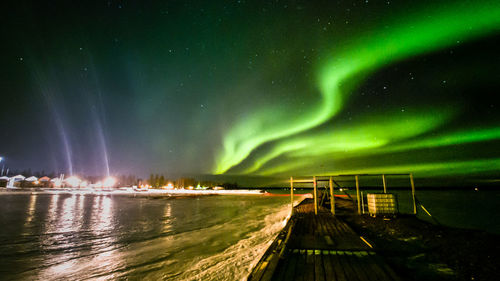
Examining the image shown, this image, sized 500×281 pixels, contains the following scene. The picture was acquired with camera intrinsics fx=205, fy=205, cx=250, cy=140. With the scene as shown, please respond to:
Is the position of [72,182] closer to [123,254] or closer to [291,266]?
[123,254]

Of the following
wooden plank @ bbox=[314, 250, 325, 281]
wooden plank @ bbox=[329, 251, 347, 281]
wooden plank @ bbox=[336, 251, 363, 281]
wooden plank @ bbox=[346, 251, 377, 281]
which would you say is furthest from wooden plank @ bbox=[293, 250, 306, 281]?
wooden plank @ bbox=[346, 251, 377, 281]

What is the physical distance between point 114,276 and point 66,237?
10.4 meters

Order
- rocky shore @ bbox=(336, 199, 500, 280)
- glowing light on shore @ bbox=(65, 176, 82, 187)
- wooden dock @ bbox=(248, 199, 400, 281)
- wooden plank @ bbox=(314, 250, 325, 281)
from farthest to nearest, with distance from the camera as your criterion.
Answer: glowing light on shore @ bbox=(65, 176, 82, 187) < rocky shore @ bbox=(336, 199, 500, 280) < wooden dock @ bbox=(248, 199, 400, 281) < wooden plank @ bbox=(314, 250, 325, 281)

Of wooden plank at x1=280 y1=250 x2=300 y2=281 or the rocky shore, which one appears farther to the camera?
the rocky shore

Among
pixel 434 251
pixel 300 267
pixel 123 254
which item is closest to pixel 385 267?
pixel 300 267

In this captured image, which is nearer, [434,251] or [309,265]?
[309,265]

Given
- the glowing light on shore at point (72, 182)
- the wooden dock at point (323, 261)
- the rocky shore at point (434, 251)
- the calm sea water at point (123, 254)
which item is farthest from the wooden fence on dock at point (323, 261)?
the glowing light on shore at point (72, 182)

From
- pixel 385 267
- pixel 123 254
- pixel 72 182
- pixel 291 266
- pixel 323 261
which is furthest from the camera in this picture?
pixel 72 182

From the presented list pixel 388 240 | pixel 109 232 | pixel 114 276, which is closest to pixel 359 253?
pixel 388 240

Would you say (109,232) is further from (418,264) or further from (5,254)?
(418,264)

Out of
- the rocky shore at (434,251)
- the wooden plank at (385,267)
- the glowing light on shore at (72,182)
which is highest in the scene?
the wooden plank at (385,267)

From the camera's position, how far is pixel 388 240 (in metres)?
10.6

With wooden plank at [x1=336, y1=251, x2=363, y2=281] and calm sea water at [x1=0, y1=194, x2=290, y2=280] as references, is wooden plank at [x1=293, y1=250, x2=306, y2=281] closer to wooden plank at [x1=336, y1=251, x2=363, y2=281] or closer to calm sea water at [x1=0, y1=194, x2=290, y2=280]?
wooden plank at [x1=336, y1=251, x2=363, y2=281]

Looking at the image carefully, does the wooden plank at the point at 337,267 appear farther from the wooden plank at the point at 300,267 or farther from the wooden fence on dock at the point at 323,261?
the wooden plank at the point at 300,267
